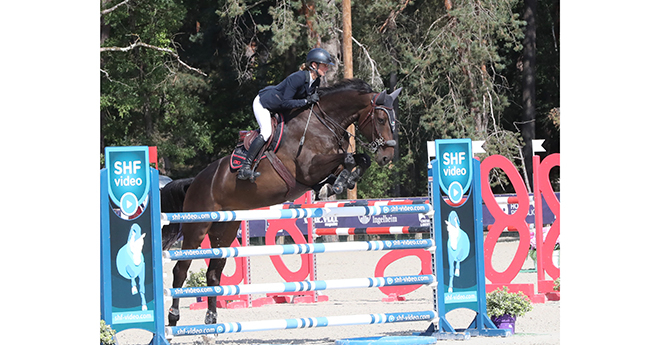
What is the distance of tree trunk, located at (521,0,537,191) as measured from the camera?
2147 cm

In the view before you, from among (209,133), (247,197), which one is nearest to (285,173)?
(247,197)

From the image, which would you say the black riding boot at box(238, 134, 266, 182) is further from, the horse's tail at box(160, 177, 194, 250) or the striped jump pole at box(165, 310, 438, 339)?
the striped jump pole at box(165, 310, 438, 339)

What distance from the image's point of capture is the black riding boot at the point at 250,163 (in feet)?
17.5

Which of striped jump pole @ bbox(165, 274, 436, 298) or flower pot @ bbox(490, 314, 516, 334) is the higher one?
striped jump pole @ bbox(165, 274, 436, 298)

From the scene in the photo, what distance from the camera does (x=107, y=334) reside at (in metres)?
3.95

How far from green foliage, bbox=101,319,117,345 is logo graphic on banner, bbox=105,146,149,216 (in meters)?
0.65

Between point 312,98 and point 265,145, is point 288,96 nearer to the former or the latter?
point 312,98

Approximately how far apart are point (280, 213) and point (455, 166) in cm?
131

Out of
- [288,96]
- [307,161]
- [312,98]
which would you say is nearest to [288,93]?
[288,96]

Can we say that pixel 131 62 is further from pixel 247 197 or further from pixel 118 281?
pixel 118 281

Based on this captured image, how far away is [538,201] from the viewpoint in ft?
24.3

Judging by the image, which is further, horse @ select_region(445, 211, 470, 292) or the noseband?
the noseband

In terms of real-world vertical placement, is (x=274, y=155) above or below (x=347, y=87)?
below

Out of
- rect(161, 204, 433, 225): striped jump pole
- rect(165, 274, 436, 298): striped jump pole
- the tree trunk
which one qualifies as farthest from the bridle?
the tree trunk
